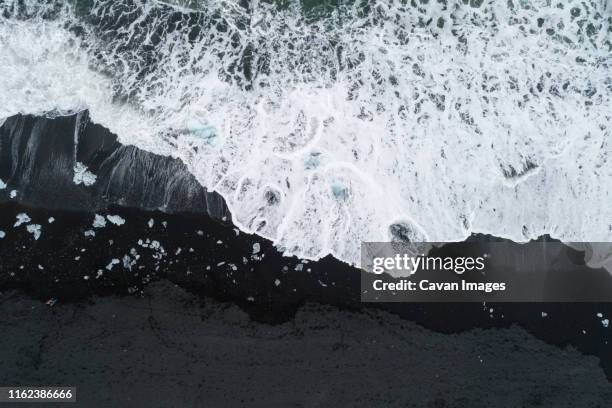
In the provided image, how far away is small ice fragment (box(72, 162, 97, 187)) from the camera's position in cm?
1004

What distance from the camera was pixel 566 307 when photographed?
998 centimetres

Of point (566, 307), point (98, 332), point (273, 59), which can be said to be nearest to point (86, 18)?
point (273, 59)

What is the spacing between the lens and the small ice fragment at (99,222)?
9.93m

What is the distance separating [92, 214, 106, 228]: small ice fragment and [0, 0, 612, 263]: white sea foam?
194 centimetres

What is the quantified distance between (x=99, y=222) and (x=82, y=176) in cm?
116

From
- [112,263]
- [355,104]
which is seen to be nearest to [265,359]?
[112,263]

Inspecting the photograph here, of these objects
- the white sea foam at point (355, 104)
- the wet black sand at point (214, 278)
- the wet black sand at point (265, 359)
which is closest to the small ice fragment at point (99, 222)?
the wet black sand at point (214, 278)

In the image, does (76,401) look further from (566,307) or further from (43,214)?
(566,307)

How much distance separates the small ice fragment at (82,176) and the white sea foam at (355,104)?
3.73 ft

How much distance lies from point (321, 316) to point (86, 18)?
30.4ft

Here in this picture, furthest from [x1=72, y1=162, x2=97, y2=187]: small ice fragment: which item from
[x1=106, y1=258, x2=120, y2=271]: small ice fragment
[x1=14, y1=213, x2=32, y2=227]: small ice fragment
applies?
[x1=106, y1=258, x2=120, y2=271]: small ice fragment

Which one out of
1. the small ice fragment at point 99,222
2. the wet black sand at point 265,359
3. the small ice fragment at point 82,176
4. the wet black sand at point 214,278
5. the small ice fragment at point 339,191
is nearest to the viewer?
the wet black sand at point 265,359

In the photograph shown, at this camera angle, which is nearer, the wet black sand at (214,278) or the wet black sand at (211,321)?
the wet black sand at (211,321)

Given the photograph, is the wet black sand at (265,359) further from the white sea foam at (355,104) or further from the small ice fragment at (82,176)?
the small ice fragment at (82,176)
